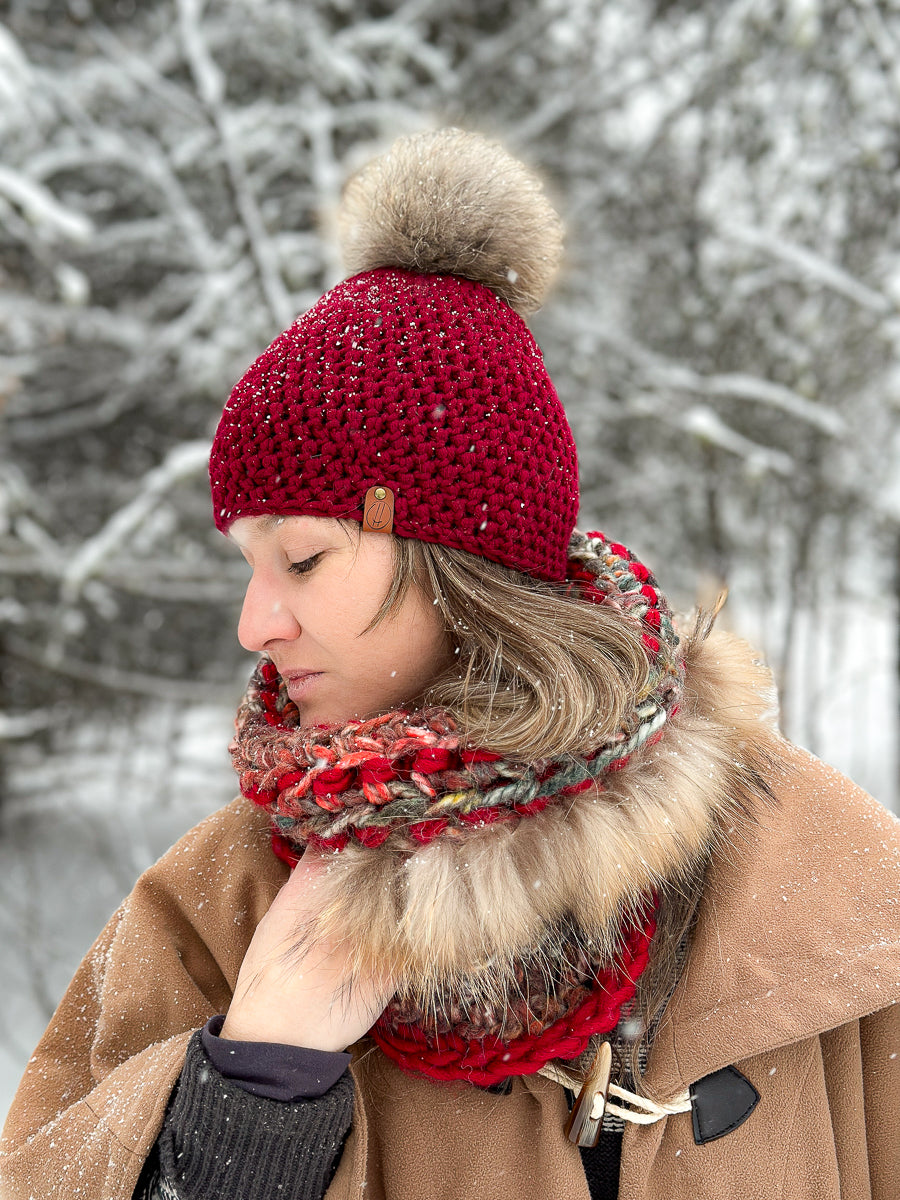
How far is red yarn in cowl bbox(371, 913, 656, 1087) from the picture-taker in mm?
1045

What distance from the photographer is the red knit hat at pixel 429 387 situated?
1.08 metres

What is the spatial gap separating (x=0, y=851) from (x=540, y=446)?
205 inches

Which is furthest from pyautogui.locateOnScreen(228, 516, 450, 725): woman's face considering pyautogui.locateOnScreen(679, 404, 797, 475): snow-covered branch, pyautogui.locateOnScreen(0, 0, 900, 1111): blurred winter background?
pyautogui.locateOnScreen(679, 404, 797, 475): snow-covered branch

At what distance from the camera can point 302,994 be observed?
0.97 m

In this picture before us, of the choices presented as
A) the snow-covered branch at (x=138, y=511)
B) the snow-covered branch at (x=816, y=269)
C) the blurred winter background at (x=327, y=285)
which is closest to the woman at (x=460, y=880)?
the snow-covered branch at (x=138, y=511)

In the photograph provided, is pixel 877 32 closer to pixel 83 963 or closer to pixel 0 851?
pixel 83 963

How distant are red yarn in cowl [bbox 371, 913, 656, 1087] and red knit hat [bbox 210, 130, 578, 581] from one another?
0.54 metres

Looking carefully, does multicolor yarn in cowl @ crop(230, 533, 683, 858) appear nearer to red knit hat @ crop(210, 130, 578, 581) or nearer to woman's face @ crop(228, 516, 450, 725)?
woman's face @ crop(228, 516, 450, 725)

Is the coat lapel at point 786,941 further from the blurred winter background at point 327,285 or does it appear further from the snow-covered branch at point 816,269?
the snow-covered branch at point 816,269

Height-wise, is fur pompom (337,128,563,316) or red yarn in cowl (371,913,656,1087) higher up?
fur pompom (337,128,563,316)

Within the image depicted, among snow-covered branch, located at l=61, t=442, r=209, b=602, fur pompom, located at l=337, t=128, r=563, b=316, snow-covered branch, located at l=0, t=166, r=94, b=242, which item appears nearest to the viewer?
fur pompom, located at l=337, t=128, r=563, b=316

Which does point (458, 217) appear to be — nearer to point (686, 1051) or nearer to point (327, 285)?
point (686, 1051)

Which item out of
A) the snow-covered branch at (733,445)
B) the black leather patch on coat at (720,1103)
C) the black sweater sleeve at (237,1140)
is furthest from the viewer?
the snow-covered branch at (733,445)

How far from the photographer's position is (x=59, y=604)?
4.30 meters
